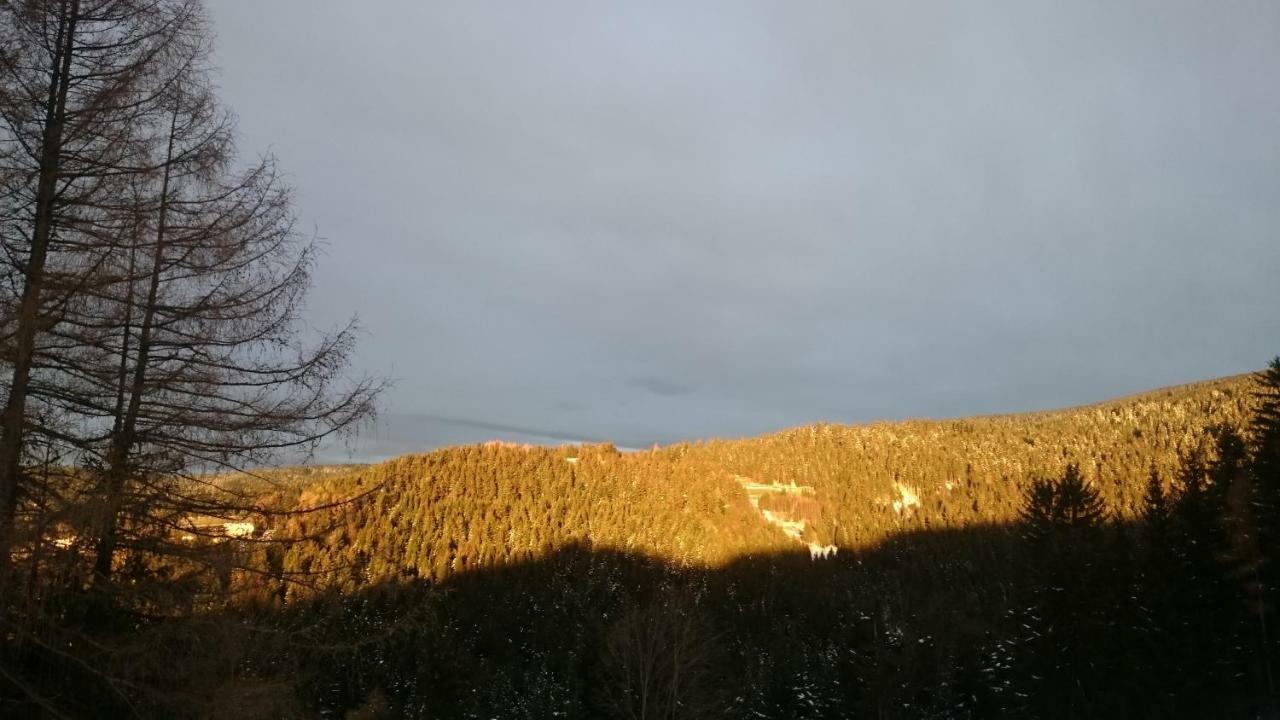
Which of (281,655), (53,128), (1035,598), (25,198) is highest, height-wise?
(53,128)

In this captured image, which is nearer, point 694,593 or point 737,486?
point 694,593

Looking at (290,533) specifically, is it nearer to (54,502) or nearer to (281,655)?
(281,655)

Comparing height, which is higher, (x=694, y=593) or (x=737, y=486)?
(x=737, y=486)

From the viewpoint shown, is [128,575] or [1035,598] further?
[1035,598]

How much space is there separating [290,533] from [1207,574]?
48.9m

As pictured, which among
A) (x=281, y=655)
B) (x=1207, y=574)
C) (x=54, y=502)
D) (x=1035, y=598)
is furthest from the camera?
(x=1035, y=598)

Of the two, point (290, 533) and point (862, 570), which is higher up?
point (290, 533)

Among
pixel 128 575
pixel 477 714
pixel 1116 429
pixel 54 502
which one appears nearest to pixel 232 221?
pixel 54 502

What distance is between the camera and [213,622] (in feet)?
26.8

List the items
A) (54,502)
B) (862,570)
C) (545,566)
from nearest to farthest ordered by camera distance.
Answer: (54,502) → (545,566) → (862,570)

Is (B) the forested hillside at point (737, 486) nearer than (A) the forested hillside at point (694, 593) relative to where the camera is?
No

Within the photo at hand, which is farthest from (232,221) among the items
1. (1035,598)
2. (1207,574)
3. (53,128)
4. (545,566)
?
(545,566)

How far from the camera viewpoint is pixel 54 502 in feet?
25.5

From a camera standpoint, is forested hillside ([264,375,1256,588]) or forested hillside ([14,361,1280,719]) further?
forested hillside ([264,375,1256,588])
